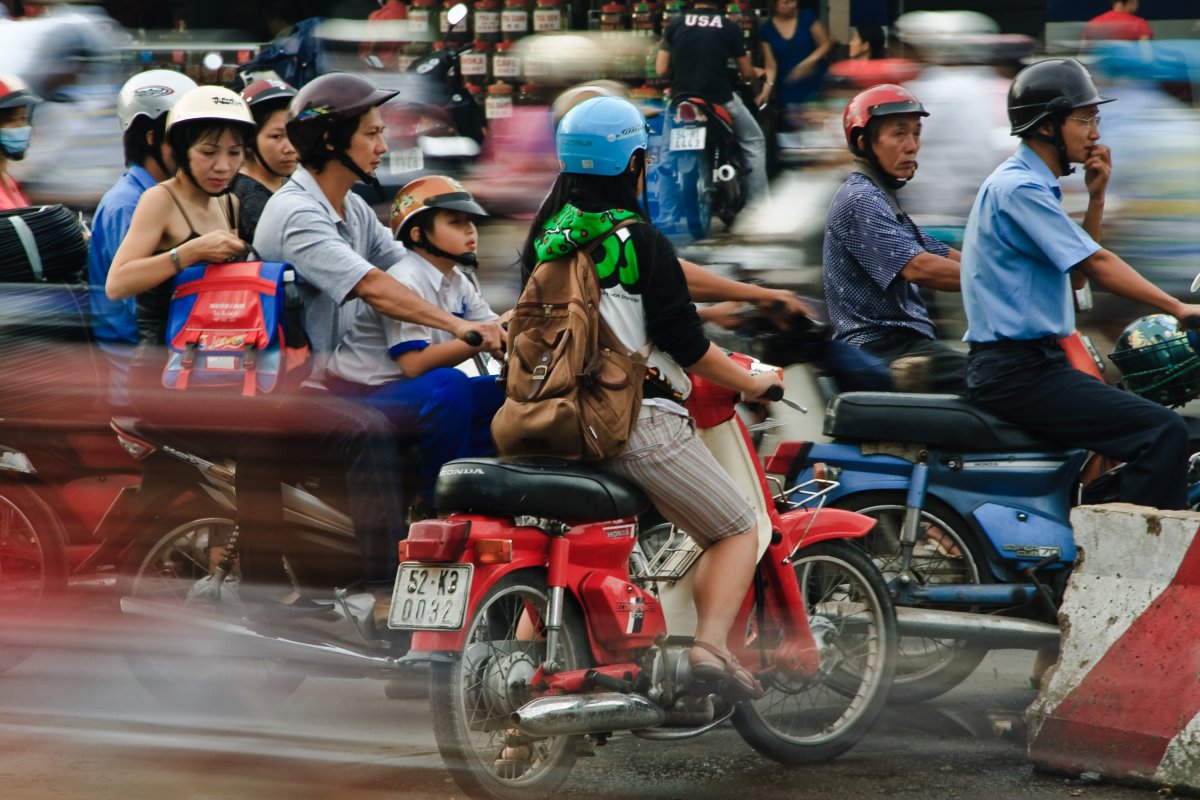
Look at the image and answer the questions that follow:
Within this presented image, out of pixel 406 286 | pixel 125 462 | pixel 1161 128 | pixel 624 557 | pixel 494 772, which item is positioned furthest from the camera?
pixel 1161 128

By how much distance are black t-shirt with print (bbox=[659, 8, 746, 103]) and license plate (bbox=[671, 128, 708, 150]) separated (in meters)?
0.30

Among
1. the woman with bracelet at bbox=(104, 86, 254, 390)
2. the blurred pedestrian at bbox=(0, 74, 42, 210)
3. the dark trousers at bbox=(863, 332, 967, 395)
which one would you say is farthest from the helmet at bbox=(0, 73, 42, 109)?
the dark trousers at bbox=(863, 332, 967, 395)

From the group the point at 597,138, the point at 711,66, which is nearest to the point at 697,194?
the point at 711,66

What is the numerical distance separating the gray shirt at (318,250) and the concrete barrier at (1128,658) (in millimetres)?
2156

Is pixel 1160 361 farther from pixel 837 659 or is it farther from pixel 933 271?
pixel 837 659

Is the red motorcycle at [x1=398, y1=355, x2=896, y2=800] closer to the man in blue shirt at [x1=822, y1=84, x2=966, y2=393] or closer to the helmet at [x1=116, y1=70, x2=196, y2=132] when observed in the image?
the man in blue shirt at [x1=822, y1=84, x2=966, y2=393]

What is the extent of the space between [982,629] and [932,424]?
0.66 m

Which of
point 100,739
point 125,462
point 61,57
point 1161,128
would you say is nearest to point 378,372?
point 125,462

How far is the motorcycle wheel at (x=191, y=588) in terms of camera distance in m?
5.22

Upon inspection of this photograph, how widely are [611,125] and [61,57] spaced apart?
4243 mm

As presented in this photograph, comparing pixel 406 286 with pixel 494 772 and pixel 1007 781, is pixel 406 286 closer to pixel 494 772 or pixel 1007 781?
pixel 494 772

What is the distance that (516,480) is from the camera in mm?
4172

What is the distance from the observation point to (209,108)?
5.18m

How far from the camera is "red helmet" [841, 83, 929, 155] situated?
5902 millimetres
